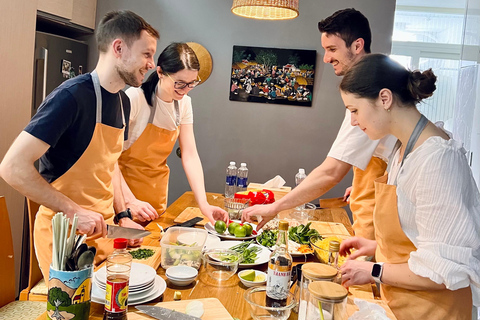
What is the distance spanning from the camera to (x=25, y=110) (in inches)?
132

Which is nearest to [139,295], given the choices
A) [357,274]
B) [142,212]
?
[357,274]

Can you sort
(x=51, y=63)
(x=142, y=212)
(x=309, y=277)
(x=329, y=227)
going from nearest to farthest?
1. (x=309, y=277)
2. (x=142, y=212)
3. (x=329, y=227)
4. (x=51, y=63)

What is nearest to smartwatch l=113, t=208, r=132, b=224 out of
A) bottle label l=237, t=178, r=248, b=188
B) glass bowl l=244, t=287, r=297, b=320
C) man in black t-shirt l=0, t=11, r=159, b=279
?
man in black t-shirt l=0, t=11, r=159, b=279

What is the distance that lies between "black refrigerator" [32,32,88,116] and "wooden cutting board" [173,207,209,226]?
1.85 meters

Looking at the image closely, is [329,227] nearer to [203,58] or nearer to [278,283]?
[278,283]

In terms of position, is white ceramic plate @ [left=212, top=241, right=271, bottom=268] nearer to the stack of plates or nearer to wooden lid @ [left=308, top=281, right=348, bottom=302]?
the stack of plates

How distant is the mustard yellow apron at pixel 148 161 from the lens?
101 inches

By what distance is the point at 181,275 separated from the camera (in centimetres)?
142

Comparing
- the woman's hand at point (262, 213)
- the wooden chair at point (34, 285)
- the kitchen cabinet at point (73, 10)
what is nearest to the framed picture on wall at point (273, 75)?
the kitchen cabinet at point (73, 10)

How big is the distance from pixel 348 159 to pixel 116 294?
1283mm

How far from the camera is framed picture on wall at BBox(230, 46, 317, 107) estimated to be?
14.2 feet

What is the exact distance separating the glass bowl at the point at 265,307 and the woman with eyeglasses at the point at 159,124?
3.82ft

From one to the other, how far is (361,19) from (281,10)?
853mm

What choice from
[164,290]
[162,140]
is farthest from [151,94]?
[164,290]
